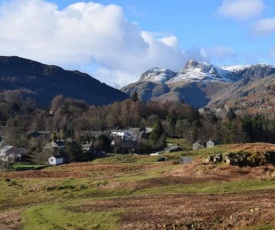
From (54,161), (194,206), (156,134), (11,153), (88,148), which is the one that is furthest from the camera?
(156,134)

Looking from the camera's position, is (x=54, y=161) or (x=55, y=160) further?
(x=55, y=160)

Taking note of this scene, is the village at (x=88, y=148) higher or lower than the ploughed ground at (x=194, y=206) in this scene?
higher

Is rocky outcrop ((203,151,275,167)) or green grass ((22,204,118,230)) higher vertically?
rocky outcrop ((203,151,275,167))

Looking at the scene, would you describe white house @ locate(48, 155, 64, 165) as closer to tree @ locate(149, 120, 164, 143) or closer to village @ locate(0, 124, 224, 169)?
village @ locate(0, 124, 224, 169)

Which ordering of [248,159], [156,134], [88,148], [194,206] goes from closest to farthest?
[194,206] → [248,159] → [88,148] → [156,134]

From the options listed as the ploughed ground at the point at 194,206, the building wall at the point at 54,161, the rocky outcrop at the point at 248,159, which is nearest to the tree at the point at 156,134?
the building wall at the point at 54,161

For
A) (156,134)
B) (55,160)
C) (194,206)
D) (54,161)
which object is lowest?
(54,161)

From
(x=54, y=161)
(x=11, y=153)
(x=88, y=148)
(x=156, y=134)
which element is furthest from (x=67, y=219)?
(x=156, y=134)

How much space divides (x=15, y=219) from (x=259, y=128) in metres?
154

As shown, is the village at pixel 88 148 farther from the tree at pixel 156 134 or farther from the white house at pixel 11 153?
the tree at pixel 156 134

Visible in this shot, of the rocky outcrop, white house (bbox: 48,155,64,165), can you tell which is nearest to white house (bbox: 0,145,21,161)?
A: white house (bbox: 48,155,64,165)

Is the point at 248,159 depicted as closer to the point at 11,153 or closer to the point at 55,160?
the point at 55,160

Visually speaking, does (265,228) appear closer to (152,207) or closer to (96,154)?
(152,207)

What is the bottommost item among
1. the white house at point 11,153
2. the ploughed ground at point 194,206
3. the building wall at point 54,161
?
the building wall at point 54,161
